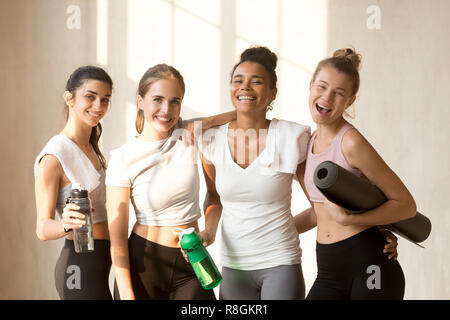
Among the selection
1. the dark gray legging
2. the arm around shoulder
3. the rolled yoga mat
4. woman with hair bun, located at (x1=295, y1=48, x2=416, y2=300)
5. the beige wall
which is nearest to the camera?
the rolled yoga mat

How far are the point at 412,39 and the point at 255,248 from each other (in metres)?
1.12

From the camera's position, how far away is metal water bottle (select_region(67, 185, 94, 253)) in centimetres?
153

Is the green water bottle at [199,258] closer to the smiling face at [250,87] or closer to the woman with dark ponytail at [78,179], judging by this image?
the woman with dark ponytail at [78,179]

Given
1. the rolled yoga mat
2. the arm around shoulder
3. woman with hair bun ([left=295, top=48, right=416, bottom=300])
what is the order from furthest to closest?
the arm around shoulder → woman with hair bun ([left=295, top=48, right=416, bottom=300]) → the rolled yoga mat

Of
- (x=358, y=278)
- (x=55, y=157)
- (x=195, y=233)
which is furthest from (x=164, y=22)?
(x=358, y=278)

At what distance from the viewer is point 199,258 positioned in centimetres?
154

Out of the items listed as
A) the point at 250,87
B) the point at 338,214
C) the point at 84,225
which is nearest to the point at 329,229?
the point at 338,214

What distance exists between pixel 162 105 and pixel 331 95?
55 cm

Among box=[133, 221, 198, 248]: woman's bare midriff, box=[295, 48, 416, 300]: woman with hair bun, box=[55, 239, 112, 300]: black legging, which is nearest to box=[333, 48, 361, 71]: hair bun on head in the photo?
box=[295, 48, 416, 300]: woman with hair bun

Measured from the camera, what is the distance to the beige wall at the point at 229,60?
2.00 m

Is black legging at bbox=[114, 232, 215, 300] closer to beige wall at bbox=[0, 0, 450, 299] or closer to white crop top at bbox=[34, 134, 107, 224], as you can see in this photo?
white crop top at bbox=[34, 134, 107, 224]

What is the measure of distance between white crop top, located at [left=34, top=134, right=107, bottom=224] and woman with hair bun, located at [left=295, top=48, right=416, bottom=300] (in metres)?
0.71

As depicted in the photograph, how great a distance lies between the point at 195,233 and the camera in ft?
5.04
